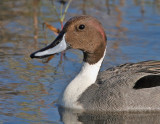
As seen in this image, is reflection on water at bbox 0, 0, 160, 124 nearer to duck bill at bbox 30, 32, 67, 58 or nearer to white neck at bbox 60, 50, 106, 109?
white neck at bbox 60, 50, 106, 109

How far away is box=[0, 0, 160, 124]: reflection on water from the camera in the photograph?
24.8ft

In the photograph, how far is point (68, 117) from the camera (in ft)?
24.5

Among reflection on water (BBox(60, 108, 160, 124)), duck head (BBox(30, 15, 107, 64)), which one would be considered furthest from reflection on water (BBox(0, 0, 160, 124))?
duck head (BBox(30, 15, 107, 64))

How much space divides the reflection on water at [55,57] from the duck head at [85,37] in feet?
3.11

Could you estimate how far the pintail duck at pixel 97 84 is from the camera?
7.70 metres

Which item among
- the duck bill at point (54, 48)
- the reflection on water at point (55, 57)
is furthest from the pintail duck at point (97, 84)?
the reflection on water at point (55, 57)

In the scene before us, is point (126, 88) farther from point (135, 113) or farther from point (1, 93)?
point (1, 93)

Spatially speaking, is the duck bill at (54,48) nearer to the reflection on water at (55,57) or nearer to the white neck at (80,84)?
the white neck at (80,84)

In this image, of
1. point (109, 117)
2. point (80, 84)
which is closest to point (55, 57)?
point (80, 84)

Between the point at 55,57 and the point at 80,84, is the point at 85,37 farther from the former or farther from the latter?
the point at 55,57

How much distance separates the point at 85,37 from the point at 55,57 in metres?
2.67

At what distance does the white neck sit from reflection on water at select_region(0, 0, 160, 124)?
0.20 m

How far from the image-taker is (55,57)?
34.1 feet

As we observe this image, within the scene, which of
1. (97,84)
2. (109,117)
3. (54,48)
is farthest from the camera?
(97,84)
